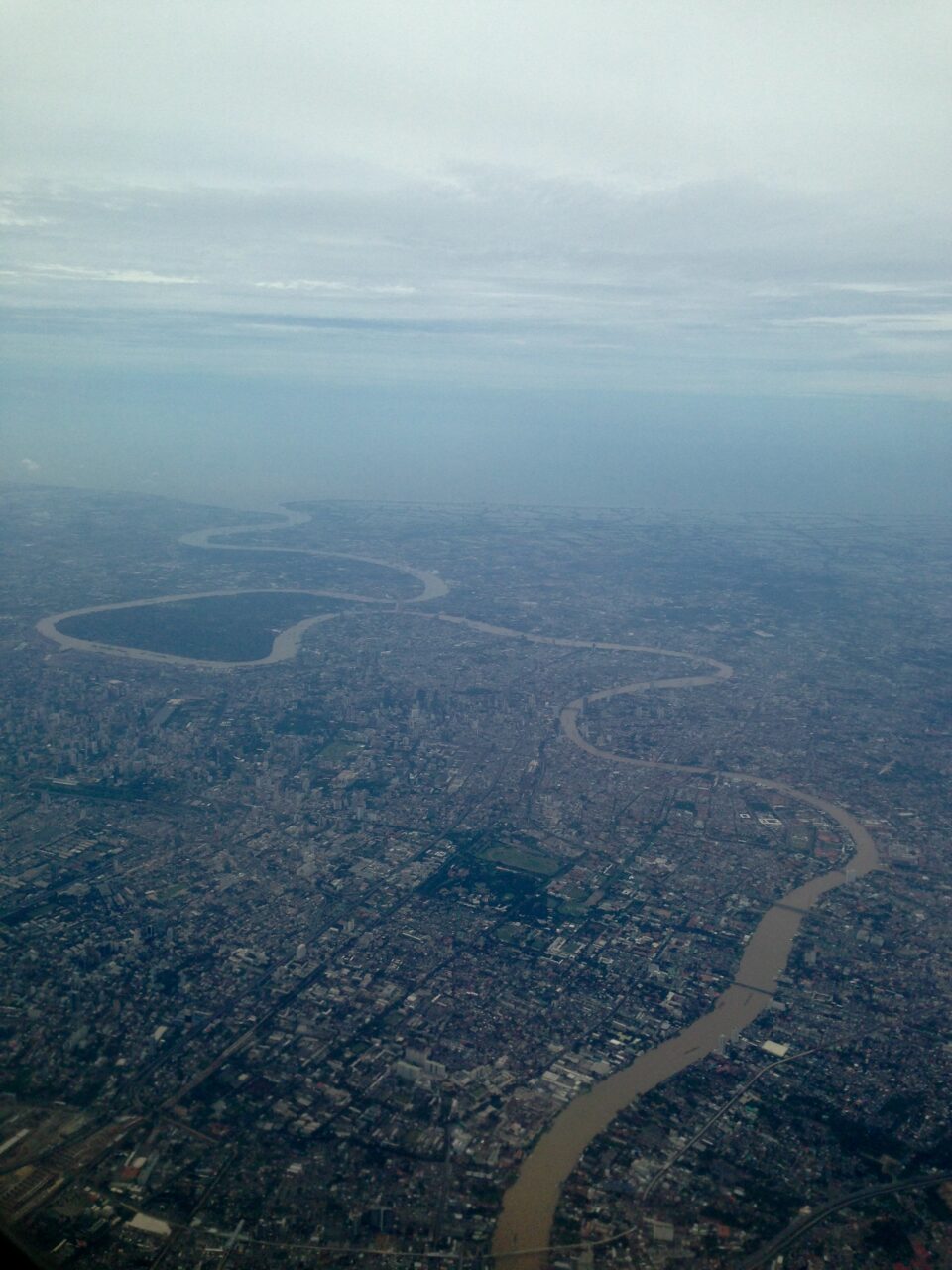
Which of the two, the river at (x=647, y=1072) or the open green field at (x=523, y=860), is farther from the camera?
the open green field at (x=523, y=860)

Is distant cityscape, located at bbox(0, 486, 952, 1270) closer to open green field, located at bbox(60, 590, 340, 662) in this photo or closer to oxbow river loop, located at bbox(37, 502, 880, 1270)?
oxbow river loop, located at bbox(37, 502, 880, 1270)

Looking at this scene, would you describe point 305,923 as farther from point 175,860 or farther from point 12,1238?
point 12,1238

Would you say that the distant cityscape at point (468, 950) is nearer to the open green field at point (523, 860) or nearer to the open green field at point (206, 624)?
→ the open green field at point (523, 860)

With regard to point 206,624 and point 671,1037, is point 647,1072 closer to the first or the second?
point 671,1037

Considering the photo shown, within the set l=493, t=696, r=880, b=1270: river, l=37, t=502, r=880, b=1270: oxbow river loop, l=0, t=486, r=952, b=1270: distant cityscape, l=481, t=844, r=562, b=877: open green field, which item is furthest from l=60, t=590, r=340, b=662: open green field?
l=493, t=696, r=880, b=1270: river

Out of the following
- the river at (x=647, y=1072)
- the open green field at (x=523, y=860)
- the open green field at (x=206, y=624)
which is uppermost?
the open green field at (x=206, y=624)

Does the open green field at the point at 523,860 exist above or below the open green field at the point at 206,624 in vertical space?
below

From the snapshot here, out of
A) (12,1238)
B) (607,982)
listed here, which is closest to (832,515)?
(607,982)

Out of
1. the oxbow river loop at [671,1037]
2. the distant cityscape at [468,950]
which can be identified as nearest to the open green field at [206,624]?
the distant cityscape at [468,950]
